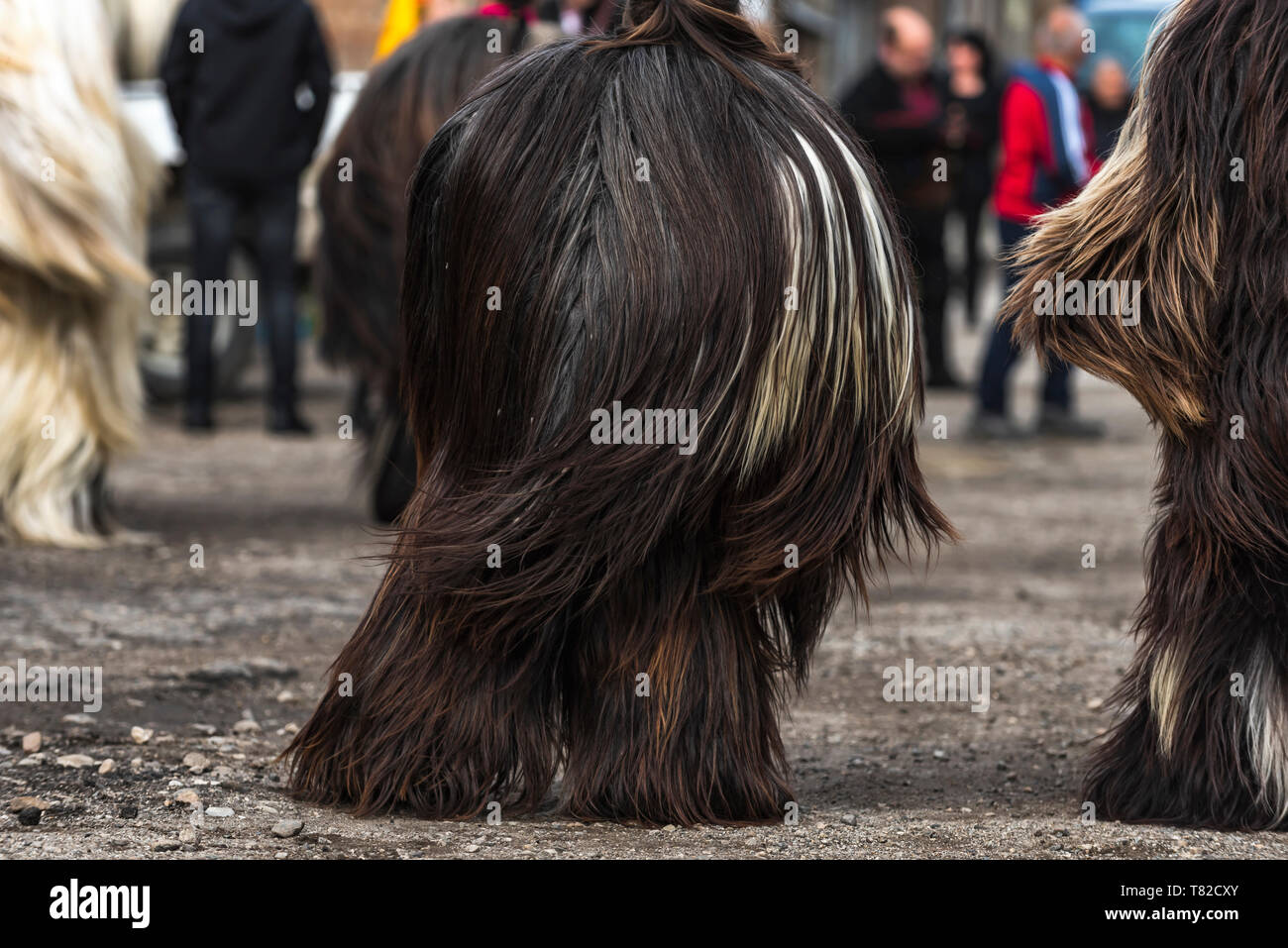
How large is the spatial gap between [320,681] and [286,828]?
4.62ft

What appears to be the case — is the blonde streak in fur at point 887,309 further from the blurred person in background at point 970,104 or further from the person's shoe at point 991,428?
the blurred person in background at point 970,104

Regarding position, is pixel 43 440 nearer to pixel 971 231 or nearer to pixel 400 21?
pixel 400 21

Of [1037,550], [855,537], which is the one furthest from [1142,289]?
[1037,550]

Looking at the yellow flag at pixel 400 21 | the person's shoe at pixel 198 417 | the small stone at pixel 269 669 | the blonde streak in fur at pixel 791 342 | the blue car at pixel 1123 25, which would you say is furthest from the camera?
the blue car at pixel 1123 25

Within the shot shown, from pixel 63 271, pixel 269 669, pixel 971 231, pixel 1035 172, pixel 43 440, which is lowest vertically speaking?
pixel 269 669

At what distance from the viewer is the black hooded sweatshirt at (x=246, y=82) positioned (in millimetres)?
8727

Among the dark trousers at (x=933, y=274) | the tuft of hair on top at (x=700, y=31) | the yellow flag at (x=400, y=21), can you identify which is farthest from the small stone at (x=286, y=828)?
the dark trousers at (x=933, y=274)

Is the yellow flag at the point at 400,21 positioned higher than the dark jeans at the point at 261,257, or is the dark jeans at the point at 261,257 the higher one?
the yellow flag at the point at 400,21

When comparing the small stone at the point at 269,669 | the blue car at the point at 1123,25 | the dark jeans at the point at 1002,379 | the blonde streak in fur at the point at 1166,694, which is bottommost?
the small stone at the point at 269,669

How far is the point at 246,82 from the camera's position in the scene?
29.0 feet

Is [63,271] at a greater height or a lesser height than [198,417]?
greater

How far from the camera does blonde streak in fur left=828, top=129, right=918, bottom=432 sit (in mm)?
3303

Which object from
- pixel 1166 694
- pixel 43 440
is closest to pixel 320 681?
pixel 43 440

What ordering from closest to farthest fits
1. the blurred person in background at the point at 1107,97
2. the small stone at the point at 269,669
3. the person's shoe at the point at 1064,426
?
1. the small stone at the point at 269,669
2. the person's shoe at the point at 1064,426
3. the blurred person in background at the point at 1107,97
